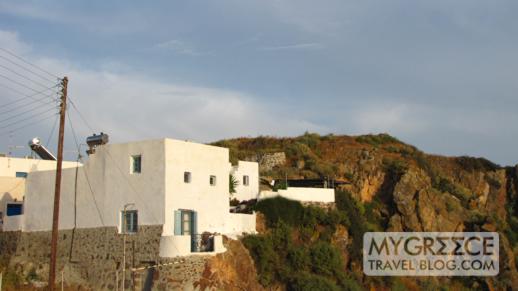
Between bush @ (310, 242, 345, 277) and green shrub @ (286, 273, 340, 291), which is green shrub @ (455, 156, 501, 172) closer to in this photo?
bush @ (310, 242, 345, 277)

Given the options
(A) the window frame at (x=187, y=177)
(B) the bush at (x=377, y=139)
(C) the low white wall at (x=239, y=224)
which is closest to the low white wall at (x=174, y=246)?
(A) the window frame at (x=187, y=177)

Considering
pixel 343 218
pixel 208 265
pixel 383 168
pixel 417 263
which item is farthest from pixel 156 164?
pixel 383 168

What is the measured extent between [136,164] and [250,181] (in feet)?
29.0

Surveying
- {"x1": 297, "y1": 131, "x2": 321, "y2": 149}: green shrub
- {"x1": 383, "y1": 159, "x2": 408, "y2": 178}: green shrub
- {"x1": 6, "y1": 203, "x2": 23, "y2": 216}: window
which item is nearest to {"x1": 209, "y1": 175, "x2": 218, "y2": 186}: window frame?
{"x1": 6, "y1": 203, "x2": 23, "y2": 216}: window

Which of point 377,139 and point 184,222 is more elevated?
point 377,139

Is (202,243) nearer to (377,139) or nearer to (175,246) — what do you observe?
(175,246)

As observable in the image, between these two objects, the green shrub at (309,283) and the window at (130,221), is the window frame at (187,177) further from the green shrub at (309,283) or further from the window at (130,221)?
the green shrub at (309,283)

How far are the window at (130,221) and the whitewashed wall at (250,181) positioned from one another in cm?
784

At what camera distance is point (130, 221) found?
100 feet

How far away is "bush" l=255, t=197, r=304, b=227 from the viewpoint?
116 ft

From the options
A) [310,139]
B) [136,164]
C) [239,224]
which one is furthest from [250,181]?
[310,139]

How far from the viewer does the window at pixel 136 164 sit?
30500 mm

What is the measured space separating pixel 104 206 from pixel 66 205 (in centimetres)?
290

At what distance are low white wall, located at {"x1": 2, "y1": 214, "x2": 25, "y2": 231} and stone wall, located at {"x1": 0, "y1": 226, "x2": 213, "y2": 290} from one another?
32 cm
